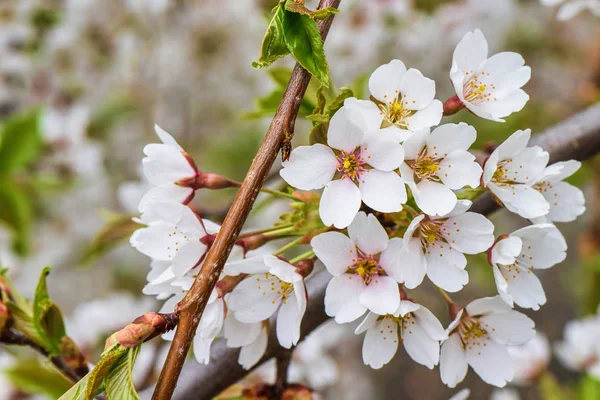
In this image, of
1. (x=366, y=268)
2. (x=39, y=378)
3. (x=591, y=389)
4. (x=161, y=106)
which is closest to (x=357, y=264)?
(x=366, y=268)

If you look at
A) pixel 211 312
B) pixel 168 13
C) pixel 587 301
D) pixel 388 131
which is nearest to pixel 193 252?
pixel 211 312

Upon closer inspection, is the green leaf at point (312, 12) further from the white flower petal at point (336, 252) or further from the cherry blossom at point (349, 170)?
the white flower petal at point (336, 252)

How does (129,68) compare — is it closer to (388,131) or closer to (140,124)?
(140,124)

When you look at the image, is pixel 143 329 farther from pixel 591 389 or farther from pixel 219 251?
pixel 591 389

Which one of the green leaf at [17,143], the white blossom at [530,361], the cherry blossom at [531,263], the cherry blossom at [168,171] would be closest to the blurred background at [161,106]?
the green leaf at [17,143]

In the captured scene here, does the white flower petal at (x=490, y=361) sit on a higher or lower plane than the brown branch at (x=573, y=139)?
lower

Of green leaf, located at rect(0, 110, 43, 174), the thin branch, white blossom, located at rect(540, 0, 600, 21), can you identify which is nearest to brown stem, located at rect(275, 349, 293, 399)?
the thin branch
